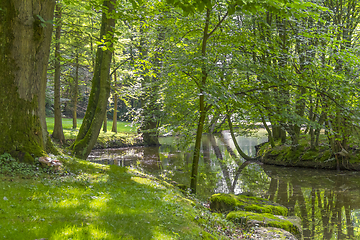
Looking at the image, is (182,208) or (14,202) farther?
(182,208)

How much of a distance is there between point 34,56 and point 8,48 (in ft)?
1.75

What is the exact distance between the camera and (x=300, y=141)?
57.3ft

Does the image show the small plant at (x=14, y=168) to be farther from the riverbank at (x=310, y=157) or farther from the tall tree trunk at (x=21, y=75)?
the riverbank at (x=310, y=157)

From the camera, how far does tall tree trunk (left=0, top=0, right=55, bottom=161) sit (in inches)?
222

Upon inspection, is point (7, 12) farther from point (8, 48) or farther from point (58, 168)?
point (58, 168)

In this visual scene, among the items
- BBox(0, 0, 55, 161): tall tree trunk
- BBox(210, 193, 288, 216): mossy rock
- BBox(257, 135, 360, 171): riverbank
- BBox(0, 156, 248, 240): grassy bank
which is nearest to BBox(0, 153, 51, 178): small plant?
BBox(0, 156, 248, 240): grassy bank

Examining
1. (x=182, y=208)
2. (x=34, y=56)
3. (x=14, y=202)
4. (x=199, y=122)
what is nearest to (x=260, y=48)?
(x=199, y=122)

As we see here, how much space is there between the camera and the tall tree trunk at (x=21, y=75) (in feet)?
18.5

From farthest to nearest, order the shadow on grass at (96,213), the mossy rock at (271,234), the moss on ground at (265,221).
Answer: the moss on ground at (265,221) → the mossy rock at (271,234) → the shadow on grass at (96,213)

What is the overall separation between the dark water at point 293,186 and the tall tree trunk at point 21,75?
424 centimetres

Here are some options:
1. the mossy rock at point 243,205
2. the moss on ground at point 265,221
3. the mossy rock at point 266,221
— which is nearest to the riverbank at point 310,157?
the mossy rock at point 243,205

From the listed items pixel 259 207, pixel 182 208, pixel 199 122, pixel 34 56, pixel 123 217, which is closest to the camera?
pixel 123 217

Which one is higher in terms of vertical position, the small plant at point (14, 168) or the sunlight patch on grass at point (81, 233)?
the small plant at point (14, 168)

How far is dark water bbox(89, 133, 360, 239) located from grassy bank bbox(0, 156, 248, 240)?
9.38 feet
